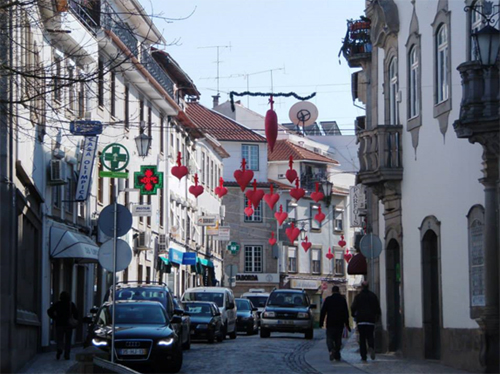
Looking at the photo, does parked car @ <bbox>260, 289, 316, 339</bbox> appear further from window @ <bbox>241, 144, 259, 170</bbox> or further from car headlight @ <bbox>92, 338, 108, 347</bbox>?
window @ <bbox>241, 144, 259, 170</bbox>

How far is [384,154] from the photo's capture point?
2894 cm

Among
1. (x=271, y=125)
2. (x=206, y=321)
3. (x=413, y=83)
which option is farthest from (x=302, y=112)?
(x=271, y=125)

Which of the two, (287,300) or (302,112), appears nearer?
(287,300)

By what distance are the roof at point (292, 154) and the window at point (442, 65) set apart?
199 feet

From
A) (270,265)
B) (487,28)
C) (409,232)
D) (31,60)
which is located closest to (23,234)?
(31,60)

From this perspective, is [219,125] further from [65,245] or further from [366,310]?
[366,310]

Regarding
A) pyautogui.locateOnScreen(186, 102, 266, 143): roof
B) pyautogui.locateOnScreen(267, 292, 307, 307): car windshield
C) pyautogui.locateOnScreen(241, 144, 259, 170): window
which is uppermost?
pyautogui.locateOnScreen(186, 102, 266, 143): roof

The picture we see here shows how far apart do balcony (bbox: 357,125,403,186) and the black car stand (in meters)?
7.86

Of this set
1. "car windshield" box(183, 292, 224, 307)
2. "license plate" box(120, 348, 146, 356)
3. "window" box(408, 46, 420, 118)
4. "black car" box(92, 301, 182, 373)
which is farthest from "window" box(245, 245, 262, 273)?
"license plate" box(120, 348, 146, 356)

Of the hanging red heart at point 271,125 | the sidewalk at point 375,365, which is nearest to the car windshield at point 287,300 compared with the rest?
the sidewalk at point 375,365

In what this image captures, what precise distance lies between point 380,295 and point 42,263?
9.23 meters

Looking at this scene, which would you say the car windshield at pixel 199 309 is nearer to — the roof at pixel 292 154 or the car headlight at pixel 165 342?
the car headlight at pixel 165 342

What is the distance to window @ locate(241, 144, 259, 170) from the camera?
283 feet

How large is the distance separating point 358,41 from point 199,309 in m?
9.81
